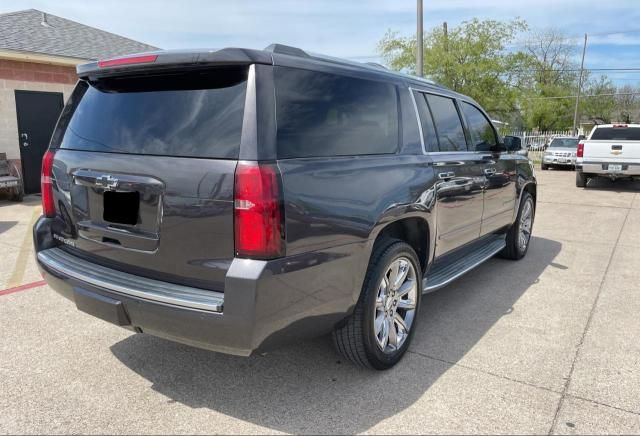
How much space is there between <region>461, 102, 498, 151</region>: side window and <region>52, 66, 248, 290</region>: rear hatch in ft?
9.54

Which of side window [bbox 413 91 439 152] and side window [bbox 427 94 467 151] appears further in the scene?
side window [bbox 427 94 467 151]

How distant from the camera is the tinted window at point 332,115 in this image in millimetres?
2609

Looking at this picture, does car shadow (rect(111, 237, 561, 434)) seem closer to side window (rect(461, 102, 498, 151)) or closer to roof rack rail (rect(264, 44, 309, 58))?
side window (rect(461, 102, 498, 151))

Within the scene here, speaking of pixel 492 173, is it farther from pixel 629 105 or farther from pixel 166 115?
pixel 629 105

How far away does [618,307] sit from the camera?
4.55 m

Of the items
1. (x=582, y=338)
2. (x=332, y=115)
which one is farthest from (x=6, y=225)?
(x=582, y=338)

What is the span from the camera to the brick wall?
1040 centimetres

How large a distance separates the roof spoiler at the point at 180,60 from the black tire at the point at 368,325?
4.37 feet

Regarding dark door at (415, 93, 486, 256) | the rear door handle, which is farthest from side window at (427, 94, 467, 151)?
the rear door handle

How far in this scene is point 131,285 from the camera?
106 inches

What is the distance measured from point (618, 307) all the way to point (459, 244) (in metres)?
1.56

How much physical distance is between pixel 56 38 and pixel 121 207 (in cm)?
1143

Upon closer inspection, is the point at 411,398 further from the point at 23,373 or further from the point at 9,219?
the point at 9,219

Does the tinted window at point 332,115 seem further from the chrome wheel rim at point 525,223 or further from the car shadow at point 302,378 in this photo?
the chrome wheel rim at point 525,223
